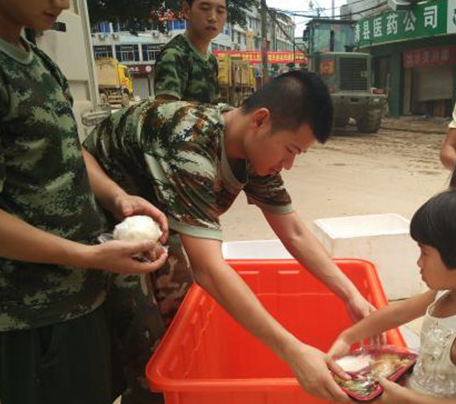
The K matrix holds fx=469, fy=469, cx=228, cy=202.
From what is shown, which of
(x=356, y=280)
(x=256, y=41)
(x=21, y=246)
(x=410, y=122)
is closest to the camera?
(x=21, y=246)

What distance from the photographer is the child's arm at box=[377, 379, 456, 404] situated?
93cm

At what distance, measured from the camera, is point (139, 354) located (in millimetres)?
1345

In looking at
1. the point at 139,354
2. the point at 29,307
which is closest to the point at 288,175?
the point at 139,354

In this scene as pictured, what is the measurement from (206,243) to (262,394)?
0.34 m

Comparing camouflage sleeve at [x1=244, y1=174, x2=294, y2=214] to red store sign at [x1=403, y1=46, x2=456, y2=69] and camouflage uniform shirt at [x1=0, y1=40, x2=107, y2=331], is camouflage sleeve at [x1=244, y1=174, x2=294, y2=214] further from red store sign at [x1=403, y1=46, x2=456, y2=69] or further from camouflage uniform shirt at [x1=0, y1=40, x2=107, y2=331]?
red store sign at [x1=403, y1=46, x2=456, y2=69]

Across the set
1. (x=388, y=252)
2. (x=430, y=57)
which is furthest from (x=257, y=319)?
(x=430, y=57)

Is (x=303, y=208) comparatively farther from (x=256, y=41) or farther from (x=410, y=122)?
(x=256, y=41)

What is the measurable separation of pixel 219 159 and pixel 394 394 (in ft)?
2.20

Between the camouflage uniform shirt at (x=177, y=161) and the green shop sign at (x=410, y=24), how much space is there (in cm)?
1085

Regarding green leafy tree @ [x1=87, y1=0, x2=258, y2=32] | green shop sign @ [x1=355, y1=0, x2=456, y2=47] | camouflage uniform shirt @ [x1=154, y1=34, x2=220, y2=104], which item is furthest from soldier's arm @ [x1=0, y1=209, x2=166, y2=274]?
green shop sign @ [x1=355, y1=0, x2=456, y2=47]

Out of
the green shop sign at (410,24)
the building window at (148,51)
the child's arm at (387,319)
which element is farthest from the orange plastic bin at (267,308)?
the building window at (148,51)

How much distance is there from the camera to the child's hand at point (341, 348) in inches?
46.5

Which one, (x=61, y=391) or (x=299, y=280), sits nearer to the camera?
(x=61, y=391)

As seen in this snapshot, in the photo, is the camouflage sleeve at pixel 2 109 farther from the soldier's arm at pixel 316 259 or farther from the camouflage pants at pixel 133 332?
the soldier's arm at pixel 316 259
